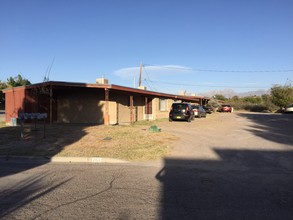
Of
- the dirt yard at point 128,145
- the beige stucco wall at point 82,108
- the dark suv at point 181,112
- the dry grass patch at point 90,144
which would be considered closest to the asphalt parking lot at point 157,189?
the dirt yard at point 128,145

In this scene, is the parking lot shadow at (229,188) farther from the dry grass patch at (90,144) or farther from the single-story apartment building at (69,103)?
the single-story apartment building at (69,103)

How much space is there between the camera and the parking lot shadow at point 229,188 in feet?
15.0

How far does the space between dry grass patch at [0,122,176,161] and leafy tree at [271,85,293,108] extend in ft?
141

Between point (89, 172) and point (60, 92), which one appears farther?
point (60, 92)

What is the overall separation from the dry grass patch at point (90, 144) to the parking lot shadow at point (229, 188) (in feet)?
5.63

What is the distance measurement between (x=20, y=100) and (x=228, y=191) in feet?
66.7

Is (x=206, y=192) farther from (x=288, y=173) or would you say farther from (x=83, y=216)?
(x=288, y=173)

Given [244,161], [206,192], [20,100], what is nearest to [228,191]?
[206,192]

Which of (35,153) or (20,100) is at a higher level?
(20,100)

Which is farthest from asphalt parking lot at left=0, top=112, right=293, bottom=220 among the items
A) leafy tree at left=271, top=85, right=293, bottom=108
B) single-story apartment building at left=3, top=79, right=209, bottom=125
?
leafy tree at left=271, top=85, right=293, bottom=108

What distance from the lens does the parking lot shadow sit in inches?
180

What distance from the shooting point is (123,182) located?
21.2 ft

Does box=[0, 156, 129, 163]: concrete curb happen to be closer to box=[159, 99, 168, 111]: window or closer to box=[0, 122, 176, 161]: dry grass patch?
box=[0, 122, 176, 161]: dry grass patch

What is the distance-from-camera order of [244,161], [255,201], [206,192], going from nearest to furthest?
[255,201], [206,192], [244,161]
